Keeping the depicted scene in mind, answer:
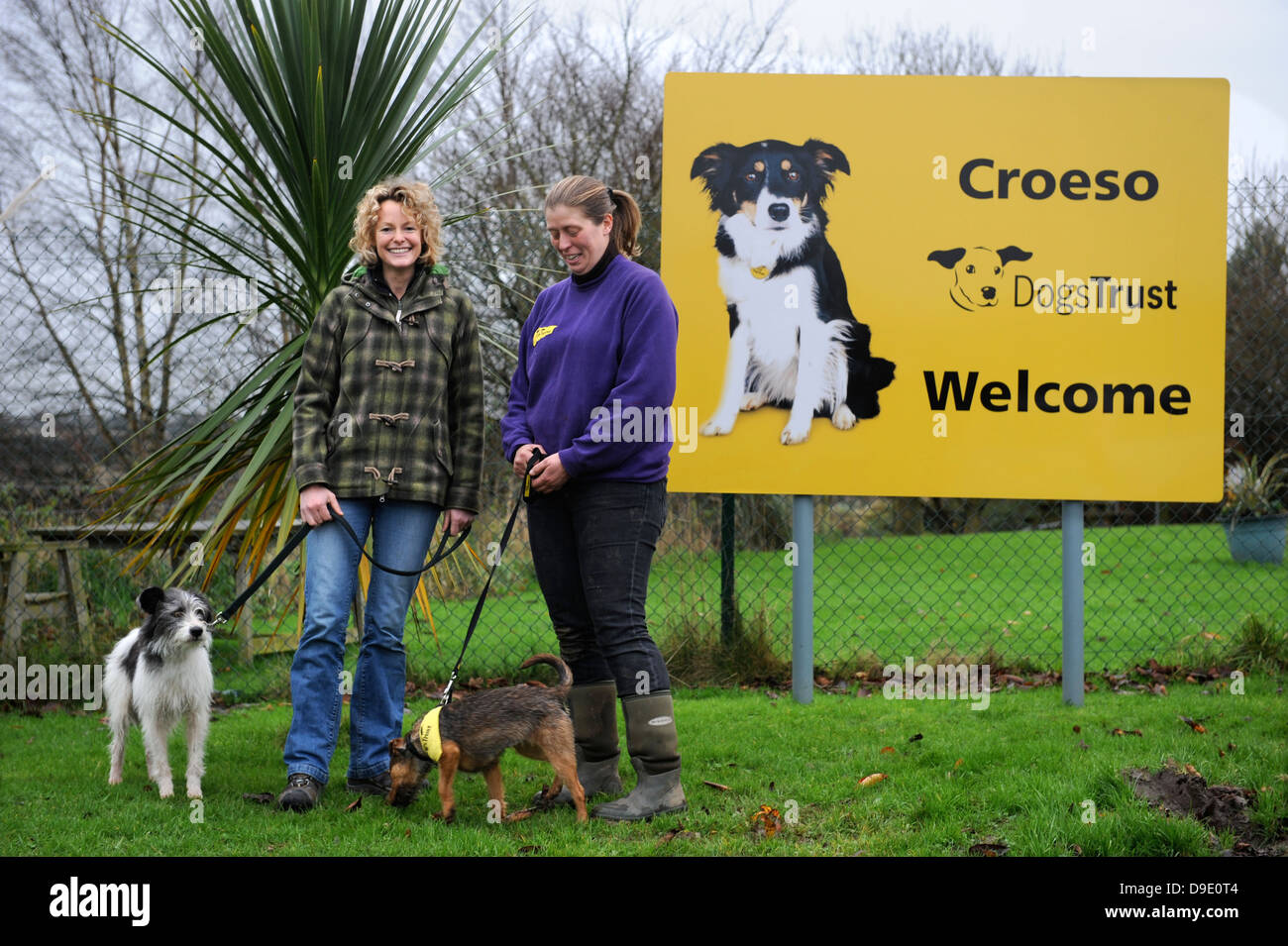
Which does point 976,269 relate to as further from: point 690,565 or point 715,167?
point 690,565

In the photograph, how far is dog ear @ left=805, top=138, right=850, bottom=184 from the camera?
4.95 metres

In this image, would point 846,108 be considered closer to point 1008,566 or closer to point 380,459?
point 380,459

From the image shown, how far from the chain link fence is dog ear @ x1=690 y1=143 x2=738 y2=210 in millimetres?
1157

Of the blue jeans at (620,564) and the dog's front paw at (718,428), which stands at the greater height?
the dog's front paw at (718,428)

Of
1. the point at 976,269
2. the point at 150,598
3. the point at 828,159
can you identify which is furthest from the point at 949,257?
the point at 150,598

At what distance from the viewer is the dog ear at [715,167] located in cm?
500

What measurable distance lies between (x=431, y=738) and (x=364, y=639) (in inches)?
20.2

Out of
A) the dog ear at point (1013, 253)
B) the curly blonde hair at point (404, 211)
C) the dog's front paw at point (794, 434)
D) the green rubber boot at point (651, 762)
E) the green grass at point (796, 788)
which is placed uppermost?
the dog ear at point (1013, 253)

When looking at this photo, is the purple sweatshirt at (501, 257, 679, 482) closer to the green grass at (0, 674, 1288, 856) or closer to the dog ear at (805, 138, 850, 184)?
the green grass at (0, 674, 1288, 856)

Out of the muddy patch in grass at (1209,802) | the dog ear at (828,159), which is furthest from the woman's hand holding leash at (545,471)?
the dog ear at (828,159)

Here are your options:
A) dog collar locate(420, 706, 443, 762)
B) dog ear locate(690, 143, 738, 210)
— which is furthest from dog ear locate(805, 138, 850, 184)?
dog collar locate(420, 706, 443, 762)

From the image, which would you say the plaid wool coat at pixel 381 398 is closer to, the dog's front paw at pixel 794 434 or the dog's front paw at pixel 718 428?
the dog's front paw at pixel 718 428

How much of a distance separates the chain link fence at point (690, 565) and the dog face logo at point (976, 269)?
1388 mm
